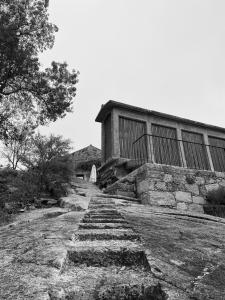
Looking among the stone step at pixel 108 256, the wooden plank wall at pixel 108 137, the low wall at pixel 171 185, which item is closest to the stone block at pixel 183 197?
the low wall at pixel 171 185

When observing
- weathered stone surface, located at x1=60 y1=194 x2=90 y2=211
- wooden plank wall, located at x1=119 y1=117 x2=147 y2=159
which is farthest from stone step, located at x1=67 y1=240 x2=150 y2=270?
wooden plank wall, located at x1=119 y1=117 x2=147 y2=159

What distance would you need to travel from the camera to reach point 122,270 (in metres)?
1.26

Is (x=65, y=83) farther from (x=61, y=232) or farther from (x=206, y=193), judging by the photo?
(x=61, y=232)

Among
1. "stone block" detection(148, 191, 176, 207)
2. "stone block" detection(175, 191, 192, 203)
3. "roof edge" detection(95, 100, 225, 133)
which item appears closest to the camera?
"stone block" detection(148, 191, 176, 207)

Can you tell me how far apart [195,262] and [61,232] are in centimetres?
102

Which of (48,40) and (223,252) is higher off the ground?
(48,40)

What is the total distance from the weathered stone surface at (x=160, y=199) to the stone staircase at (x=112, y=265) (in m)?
3.52

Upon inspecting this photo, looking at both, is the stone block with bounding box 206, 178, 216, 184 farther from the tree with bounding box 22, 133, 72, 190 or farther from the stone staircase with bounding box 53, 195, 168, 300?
the stone staircase with bounding box 53, 195, 168, 300

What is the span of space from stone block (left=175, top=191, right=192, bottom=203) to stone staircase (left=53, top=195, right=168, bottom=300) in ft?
13.2

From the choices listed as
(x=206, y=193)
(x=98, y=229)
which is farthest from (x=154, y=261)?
(x=206, y=193)

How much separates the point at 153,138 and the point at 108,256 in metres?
9.24

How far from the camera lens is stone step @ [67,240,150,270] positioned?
137cm

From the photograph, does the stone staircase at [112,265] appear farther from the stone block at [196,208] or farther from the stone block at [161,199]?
the stone block at [196,208]

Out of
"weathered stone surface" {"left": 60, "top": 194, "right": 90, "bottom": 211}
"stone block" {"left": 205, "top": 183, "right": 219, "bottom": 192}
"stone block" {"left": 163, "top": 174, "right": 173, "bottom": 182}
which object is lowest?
"weathered stone surface" {"left": 60, "top": 194, "right": 90, "bottom": 211}
